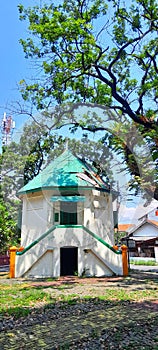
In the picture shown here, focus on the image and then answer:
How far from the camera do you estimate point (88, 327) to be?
4785 millimetres

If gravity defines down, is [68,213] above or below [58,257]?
above

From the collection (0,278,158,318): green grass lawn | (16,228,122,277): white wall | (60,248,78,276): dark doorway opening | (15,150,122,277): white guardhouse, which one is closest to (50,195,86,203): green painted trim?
(15,150,122,277): white guardhouse

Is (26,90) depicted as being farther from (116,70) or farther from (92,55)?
(116,70)

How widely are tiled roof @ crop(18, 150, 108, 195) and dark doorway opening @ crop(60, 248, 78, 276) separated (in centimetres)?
308

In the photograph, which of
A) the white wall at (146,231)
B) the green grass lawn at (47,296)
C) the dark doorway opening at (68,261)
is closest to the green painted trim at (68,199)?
the dark doorway opening at (68,261)

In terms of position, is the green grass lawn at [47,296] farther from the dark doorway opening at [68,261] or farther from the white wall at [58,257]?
the dark doorway opening at [68,261]

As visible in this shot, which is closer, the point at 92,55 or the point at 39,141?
the point at 92,55

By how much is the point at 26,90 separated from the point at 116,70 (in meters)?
4.46

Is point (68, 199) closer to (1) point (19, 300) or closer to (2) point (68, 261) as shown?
(2) point (68, 261)

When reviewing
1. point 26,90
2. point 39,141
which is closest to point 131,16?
point 26,90

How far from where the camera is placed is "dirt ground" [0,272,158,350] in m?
3.98

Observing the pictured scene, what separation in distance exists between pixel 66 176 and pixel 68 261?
4129 millimetres

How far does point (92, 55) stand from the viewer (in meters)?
10.4

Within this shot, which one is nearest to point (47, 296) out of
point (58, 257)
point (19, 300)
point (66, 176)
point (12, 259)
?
point (19, 300)
